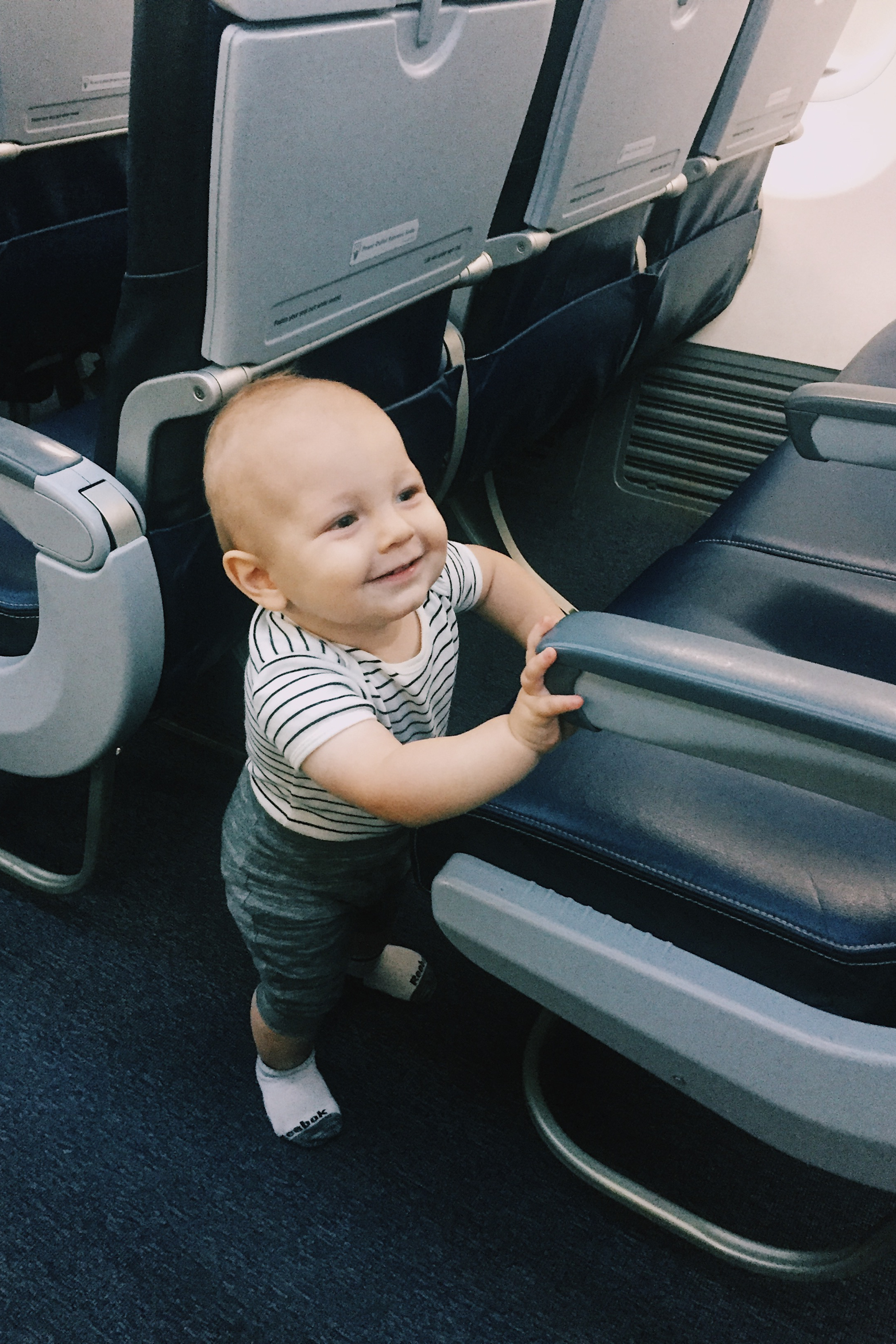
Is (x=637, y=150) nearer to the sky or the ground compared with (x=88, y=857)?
nearer to the sky

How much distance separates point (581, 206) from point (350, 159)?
0.64 metres

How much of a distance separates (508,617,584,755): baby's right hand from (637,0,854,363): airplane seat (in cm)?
138

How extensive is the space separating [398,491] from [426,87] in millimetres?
401

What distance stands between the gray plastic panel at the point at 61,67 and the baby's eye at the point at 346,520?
806mm

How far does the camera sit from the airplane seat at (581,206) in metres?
1.23

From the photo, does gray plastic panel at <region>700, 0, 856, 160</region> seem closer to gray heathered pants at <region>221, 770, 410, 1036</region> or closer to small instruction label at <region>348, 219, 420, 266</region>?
small instruction label at <region>348, 219, 420, 266</region>

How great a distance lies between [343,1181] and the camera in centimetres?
116

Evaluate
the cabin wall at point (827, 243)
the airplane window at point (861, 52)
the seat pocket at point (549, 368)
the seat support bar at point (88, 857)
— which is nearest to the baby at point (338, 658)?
the seat support bar at point (88, 857)

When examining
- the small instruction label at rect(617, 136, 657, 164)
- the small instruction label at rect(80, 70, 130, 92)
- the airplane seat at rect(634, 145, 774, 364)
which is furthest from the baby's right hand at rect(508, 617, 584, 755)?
the airplane seat at rect(634, 145, 774, 364)

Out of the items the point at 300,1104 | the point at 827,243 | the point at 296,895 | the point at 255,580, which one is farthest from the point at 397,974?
the point at 827,243

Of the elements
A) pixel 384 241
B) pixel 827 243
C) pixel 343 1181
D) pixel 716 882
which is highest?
pixel 384 241

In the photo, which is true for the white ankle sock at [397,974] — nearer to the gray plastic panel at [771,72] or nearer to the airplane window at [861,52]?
the gray plastic panel at [771,72]

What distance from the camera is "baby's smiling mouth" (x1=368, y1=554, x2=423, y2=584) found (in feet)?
2.61

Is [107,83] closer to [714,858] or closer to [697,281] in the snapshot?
[697,281]
